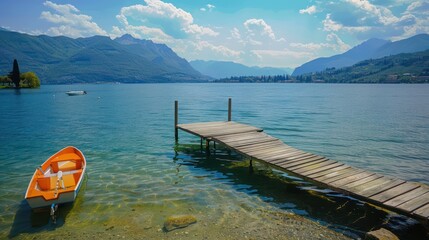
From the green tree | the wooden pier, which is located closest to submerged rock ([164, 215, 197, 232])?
the wooden pier

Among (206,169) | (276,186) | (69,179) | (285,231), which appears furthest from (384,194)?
(69,179)

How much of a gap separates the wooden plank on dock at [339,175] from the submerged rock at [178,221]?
18.7ft

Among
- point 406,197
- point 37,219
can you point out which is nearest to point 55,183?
point 37,219

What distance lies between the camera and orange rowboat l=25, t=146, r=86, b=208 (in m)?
11.6

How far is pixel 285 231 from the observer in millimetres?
10578

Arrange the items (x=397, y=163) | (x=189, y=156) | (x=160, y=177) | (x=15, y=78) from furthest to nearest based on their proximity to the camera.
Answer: (x=15, y=78), (x=189, y=156), (x=397, y=163), (x=160, y=177)

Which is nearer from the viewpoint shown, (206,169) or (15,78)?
(206,169)

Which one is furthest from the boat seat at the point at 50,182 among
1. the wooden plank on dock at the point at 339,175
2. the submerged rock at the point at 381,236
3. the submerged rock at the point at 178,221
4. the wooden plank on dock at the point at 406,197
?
→ the wooden plank on dock at the point at 406,197

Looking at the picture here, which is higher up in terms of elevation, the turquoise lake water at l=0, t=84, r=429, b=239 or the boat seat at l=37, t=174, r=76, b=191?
the boat seat at l=37, t=174, r=76, b=191

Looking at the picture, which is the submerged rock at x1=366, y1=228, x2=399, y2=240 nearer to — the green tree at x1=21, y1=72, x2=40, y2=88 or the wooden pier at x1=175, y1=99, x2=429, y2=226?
the wooden pier at x1=175, y1=99, x2=429, y2=226

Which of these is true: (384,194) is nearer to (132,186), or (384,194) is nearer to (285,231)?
(285,231)

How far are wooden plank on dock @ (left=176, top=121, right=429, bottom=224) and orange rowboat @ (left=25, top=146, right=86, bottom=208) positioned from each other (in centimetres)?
946

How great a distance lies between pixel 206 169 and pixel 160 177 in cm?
334

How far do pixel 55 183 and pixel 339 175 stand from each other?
1335cm
